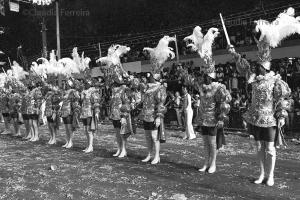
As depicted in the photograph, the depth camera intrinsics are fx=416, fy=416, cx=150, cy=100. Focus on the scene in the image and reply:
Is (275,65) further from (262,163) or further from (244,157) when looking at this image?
(262,163)

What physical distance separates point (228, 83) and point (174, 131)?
307 centimetres

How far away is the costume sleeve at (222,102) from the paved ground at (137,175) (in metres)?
1.08

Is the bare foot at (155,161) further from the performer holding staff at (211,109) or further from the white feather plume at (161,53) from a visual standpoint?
the white feather plume at (161,53)

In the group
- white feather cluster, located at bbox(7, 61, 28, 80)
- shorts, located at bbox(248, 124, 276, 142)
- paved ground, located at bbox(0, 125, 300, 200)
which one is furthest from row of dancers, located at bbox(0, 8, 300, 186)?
white feather cluster, located at bbox(7, 61, 28, 80)

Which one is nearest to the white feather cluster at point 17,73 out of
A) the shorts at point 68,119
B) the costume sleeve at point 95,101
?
the shorts at point 68,119

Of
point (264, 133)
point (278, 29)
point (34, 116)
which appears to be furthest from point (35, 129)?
point (278, 29)

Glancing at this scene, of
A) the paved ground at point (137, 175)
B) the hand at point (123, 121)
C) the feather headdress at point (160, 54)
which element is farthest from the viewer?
the hand at point (123, 121)

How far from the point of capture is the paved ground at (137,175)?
6340 millimetres

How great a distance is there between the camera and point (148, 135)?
8859 mm

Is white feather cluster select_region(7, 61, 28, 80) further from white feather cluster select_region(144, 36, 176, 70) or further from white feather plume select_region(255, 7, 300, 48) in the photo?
white feather plume select_region(255, 7, 300, 48)

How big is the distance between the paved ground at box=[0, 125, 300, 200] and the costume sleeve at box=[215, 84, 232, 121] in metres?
1.08

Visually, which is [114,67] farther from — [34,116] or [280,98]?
[34,116]

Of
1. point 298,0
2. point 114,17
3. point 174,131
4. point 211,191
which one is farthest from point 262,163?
point 114,17

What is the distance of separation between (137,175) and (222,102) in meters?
2.04
